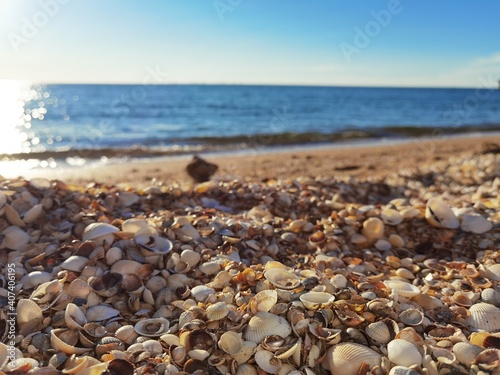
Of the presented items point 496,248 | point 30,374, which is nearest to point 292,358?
point 30,374

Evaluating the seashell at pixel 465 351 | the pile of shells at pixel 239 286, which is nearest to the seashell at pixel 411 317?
the pile of shells at pixel 239 286

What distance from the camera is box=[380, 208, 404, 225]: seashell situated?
10.5ft

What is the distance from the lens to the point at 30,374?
59.3 inches

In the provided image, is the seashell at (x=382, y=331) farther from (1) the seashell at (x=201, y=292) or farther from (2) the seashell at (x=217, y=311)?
(1) the seashell at (x=201, y=292)

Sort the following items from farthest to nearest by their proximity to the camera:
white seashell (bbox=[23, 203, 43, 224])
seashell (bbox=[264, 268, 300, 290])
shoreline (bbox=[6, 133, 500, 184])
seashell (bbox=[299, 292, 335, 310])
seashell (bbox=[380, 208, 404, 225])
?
shoreline (bbox=[6, 133, 500, 184]), seashell (bbox=[380, 208, 404, 225]), white seashell (bbox=[23, 203, 43, 224]), seashell (bbox=[264, 268, 300, 290]), seashell (bbox=[299, 292, 335, 310])

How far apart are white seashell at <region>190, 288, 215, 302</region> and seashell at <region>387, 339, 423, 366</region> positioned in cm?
91

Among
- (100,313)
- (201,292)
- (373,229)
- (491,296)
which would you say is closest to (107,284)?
(100,313)

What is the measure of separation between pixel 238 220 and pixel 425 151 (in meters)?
9.36

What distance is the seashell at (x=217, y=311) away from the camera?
1.88m

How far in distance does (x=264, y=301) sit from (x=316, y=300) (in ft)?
0.84

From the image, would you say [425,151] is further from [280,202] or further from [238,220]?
[238,220]

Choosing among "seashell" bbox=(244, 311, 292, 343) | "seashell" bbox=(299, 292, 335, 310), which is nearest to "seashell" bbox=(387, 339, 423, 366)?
"seashell" bbox=(299, 292, 335, 310)

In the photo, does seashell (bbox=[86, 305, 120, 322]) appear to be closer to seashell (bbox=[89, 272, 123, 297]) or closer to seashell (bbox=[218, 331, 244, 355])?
seashell (bbox=[89, 272, 123, 297])

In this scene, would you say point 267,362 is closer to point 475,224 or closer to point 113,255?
point 113,255
